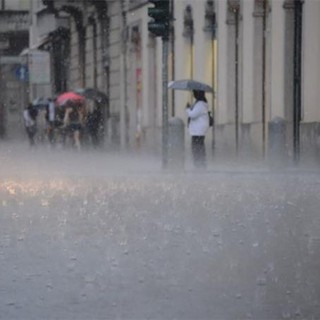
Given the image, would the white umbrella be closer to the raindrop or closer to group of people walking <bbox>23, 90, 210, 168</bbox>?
group of people walking <bbox>23, 90, 210, 168</bbox>

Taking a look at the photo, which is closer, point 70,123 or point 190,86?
point 190,86

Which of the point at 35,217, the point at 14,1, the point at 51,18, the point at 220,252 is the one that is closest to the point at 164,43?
the point at 35,217

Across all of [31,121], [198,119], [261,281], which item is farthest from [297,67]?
[31,121]

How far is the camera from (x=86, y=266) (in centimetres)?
995

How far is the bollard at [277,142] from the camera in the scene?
2522 cm

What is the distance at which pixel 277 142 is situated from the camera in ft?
83.4

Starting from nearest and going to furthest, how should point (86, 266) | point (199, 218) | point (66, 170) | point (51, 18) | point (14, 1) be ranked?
point (86, 266) → point (199, 218) → point (66, 170) → point (51, 18) → point (14, 1)

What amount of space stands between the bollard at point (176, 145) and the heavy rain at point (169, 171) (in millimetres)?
29

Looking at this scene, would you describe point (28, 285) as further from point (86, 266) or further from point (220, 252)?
point (220, 252)

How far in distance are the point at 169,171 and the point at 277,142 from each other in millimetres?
2148

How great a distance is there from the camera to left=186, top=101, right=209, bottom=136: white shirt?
84.9 ft

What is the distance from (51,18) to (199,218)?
39.2 metres

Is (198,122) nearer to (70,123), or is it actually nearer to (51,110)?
(70,123)

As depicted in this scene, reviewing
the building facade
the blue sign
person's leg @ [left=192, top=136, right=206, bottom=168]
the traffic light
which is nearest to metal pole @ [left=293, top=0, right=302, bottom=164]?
the building facade
